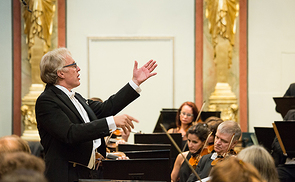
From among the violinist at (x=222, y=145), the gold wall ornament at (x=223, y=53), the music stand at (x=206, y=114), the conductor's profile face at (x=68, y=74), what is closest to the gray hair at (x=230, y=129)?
the violinist at (x=222, y=145)

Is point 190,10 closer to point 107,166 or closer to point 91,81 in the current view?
point 91,81

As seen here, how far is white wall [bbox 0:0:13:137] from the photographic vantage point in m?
7.38

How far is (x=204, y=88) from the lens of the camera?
7.40 metres

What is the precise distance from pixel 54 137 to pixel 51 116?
13 cm

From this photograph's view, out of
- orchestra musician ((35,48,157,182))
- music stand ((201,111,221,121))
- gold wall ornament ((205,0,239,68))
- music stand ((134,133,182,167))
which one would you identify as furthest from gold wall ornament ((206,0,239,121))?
orchestra musician ((35,48,157,182))

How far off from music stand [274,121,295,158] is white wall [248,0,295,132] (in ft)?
→ 11.4

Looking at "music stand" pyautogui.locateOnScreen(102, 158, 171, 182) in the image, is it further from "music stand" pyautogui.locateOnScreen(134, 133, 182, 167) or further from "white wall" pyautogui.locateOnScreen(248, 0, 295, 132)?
"white wall" pyautogui.locateOnScreen(248, 0, 295, 132)

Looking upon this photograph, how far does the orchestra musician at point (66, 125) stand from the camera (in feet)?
7.76

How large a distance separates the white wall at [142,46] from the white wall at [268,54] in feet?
3.66

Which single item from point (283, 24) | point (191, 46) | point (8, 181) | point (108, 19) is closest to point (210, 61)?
point (191, 46)

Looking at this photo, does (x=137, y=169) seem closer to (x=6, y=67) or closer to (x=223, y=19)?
(x=223, y=19)

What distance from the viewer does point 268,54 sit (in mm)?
7402

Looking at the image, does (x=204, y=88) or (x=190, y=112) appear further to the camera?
(x=204, y=88)

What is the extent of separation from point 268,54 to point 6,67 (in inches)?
189
